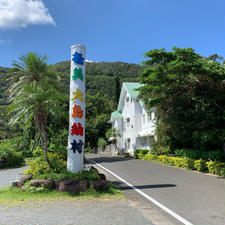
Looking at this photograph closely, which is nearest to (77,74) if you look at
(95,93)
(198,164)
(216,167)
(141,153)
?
(216,167)

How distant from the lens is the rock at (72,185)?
773 centimetres

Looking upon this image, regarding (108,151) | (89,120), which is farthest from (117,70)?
(108,151)

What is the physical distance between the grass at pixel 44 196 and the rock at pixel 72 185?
0.46ft

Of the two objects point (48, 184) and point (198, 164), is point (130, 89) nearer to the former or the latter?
point (198, 164)

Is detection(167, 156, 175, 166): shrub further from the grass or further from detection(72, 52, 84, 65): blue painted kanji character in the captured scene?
detection(72, 52, 84, 65): blue painted kanji character

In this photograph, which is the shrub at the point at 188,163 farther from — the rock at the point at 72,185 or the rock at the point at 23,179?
the rock at the point at 23,179

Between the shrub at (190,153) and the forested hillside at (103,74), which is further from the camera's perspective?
the forested hillside at (103,74)

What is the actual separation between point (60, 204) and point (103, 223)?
1994 mm

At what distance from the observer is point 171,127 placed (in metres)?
16.4

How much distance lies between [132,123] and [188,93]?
1802 centimetres

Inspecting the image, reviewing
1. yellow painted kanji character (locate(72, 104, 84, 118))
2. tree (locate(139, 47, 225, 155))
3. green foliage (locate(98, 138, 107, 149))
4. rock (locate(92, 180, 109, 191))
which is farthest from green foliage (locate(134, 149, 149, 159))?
rock (locate(92, 180, 109, 191))

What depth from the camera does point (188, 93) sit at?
15422mm

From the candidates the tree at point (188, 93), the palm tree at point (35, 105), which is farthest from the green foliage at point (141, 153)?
the palm tree at point (35, 105)

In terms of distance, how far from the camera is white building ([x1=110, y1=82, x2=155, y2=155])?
29356 millimetres
